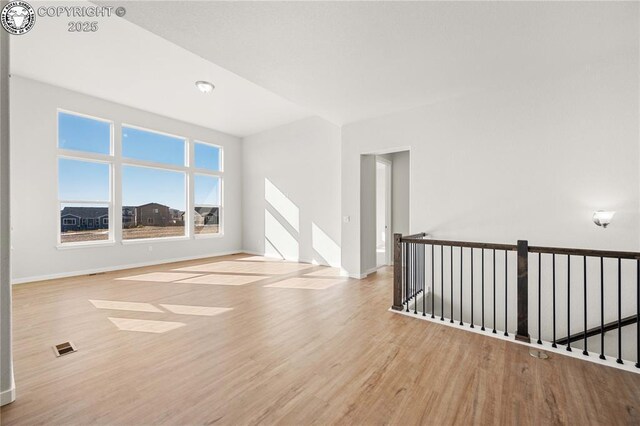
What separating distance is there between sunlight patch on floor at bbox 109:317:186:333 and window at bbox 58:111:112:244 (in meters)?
3.37

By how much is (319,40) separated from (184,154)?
18.5 feet

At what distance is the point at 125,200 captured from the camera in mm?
5902

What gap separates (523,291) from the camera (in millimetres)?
2676

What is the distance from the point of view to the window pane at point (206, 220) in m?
7.23

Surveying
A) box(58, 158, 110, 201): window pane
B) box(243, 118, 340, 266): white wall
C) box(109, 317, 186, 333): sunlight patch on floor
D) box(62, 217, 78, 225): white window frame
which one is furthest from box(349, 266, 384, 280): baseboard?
box(62, 217, 78, 225): white window frame

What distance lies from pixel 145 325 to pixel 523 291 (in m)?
4.11

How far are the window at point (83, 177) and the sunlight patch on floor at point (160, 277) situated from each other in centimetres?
138

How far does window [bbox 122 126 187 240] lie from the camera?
596 centimetres

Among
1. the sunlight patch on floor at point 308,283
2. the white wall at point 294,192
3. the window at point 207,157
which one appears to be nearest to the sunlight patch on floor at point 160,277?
the sunlight patch on floor at point 308,283

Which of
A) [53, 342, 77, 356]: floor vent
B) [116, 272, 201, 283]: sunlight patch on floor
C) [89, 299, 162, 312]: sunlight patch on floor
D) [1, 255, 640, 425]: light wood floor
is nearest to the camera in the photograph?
[1, 255, 640, 425]: light wood floor

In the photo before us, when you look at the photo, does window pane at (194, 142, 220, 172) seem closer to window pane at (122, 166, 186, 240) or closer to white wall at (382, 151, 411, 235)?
window pane at (122, 166, 186, 240)

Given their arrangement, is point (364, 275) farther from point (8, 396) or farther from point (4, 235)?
point (4, 235)

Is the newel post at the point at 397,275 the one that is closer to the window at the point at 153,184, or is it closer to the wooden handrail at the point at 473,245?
the wooden handrail at the point at 473,245

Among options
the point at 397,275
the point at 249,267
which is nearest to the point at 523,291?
the point at 397,275
